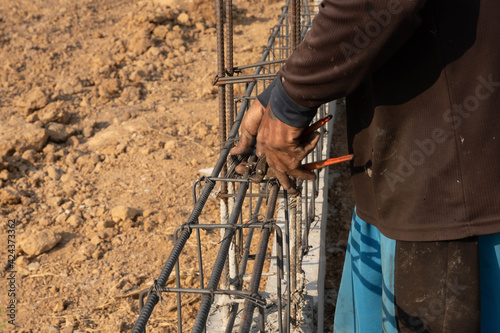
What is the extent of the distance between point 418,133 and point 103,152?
3.64 m

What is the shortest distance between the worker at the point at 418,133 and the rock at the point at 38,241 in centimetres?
222

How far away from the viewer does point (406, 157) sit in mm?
1545

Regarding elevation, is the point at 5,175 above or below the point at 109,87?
below

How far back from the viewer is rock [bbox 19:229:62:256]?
3.45 meters

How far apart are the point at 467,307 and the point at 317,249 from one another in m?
1.45

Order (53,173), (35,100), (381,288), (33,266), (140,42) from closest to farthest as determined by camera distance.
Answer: (381,288)
(33,266)
(53,173)
(35,100)
(140,42)

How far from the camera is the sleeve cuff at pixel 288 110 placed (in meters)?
1.44

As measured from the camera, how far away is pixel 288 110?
1.46 metres

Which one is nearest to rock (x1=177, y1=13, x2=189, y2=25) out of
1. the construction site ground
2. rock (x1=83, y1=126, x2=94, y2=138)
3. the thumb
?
the construction site ground

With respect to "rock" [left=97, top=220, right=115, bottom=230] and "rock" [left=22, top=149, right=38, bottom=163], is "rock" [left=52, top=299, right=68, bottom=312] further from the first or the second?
"rock" [left=22, top=149, right=38, bottom=163]

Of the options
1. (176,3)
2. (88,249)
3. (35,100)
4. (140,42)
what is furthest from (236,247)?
(176,3)

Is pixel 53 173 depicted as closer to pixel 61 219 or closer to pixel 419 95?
pixel 61 219

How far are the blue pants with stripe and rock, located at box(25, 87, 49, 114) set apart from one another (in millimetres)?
3898

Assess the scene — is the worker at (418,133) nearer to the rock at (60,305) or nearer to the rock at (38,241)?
the rock at (60,305)
